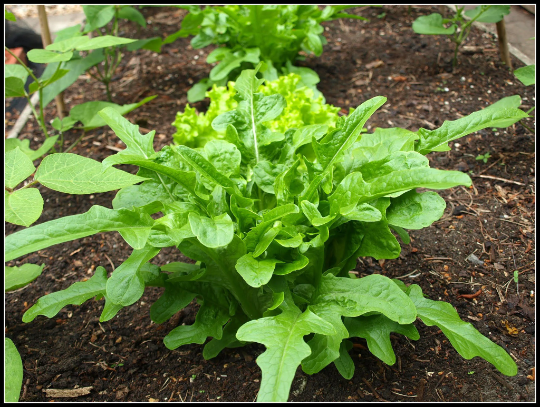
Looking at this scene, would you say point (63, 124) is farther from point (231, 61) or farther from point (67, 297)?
point (67, 297)

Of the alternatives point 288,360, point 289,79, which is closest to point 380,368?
point 288,360

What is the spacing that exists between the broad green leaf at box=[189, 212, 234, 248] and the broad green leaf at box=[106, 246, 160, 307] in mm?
243

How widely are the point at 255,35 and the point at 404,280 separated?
6.66 feet

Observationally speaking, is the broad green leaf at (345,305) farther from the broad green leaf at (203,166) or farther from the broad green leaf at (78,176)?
the broad green leaf at (78,176)

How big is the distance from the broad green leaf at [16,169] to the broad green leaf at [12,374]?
585mm

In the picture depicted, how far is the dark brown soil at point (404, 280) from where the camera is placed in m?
1.99

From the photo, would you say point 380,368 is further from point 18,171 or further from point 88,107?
point 88,107

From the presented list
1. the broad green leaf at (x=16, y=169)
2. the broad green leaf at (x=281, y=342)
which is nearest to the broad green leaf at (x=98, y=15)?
the broad green leaf at (x=16, y=169)

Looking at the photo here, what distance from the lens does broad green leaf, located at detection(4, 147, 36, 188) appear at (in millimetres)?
1803

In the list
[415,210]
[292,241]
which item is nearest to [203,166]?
[292,241]

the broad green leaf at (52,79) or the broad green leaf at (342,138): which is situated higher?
the broad green leaf at (52,79)

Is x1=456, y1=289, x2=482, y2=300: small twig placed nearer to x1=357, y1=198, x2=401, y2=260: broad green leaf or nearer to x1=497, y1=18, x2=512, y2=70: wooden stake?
x1=357, y1=198, x2=401, y2=260: broad green leaf

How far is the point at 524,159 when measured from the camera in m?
2.94

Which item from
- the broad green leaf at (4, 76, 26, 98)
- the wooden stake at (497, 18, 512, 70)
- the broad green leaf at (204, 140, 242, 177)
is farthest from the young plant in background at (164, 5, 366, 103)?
the broad green leaf at (204, 140, 242, 177)
